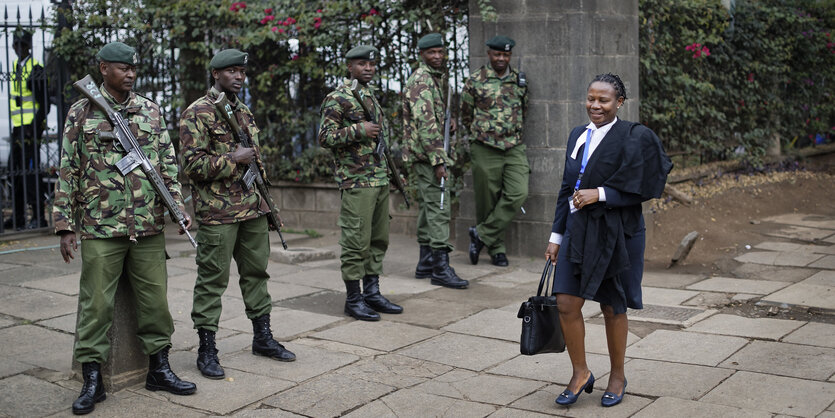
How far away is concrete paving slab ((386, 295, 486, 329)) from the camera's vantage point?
648cm

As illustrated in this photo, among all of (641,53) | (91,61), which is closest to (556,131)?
(641,53)

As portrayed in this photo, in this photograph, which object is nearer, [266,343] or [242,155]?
[242,155]

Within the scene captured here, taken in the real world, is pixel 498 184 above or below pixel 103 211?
above

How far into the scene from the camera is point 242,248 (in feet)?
17.9

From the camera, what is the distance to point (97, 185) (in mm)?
4688

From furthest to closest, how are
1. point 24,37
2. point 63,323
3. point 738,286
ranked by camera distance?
point 24,37
point 738,286
point 63,323

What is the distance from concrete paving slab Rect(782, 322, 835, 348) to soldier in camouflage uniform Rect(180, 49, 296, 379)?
339 cm

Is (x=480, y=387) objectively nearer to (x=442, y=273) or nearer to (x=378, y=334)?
(x=378, y=334)

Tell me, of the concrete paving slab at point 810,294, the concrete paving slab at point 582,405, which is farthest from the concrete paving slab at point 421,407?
the concrete paving slab at point 810,294

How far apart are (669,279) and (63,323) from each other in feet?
15.9

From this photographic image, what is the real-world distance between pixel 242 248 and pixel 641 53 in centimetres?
596

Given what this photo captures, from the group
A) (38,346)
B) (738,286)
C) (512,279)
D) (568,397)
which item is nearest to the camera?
(568,397)

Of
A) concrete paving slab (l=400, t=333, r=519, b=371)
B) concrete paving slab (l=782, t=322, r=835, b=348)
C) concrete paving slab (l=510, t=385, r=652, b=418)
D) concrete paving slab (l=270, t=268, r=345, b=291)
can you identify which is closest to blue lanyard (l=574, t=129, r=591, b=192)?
concrete paving slab (l=510, t=385, r=652, b=418)

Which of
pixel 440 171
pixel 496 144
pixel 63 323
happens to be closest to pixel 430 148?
pixel 440 171
